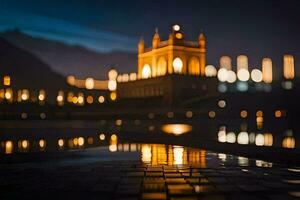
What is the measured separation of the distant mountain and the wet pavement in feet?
304

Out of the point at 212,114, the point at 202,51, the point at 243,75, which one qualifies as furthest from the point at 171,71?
the point at 212,114

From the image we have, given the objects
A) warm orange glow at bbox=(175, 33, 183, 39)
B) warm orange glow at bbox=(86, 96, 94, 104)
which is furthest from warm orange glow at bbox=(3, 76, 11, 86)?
warm orange glow at bbox=(175, 33, 183, 39)

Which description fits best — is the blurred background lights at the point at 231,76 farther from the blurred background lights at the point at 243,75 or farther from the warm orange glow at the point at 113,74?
the warm orange glow at the point at 113,74

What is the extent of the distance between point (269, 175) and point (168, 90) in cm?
6986

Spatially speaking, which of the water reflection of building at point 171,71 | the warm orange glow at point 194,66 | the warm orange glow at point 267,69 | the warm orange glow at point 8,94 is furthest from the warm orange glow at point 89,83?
the warm orange glow at point 267,69

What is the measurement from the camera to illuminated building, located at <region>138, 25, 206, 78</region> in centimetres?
8788

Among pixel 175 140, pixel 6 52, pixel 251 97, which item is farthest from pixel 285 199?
pixel 6 52

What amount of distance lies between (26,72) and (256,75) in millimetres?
60602

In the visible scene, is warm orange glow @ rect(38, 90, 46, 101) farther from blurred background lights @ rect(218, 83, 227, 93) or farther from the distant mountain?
blurred background lights @ rect(218, 83, 227, 93)

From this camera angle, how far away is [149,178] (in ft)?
30.8

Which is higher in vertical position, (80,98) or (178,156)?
(80,98)

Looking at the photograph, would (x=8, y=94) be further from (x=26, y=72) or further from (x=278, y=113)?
(x=278, y=113)

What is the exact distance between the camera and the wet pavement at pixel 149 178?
7.60 meters

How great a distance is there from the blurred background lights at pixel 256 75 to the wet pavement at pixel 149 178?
93.4m
